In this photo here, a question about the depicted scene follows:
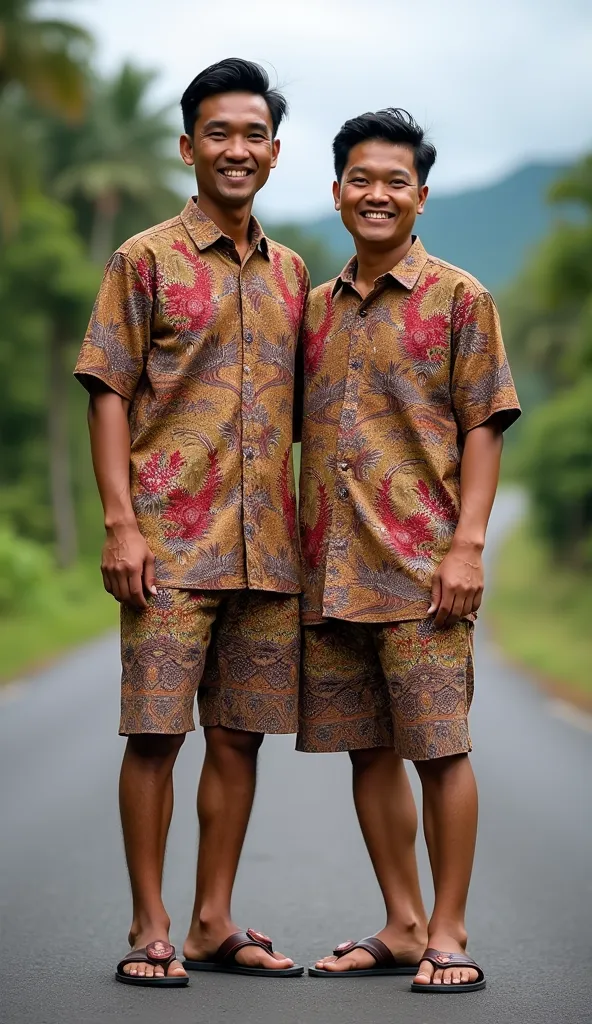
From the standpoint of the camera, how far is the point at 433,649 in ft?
15.5

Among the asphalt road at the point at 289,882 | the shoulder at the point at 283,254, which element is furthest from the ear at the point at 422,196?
the asphalt road at the point at 289,882

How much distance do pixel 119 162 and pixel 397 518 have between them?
113 feet

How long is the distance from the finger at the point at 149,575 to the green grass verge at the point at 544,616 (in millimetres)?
11705

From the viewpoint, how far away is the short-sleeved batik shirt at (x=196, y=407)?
4773mm

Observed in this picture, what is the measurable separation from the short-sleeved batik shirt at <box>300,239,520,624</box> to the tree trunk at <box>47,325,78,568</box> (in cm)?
2940

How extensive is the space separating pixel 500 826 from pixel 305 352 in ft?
13.8

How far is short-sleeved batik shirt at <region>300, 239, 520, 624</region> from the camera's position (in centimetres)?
479

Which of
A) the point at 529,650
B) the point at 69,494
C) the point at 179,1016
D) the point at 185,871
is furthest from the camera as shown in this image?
the point at 69,494

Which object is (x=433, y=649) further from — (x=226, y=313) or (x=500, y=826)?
(x=500, y=826)

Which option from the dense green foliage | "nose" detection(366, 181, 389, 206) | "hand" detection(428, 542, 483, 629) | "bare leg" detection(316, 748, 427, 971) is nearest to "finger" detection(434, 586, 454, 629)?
"hand" detection(428, 542, 483, 629)

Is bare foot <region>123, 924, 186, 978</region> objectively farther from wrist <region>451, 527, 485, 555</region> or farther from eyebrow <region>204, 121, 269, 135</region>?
eyebrow <region>204, 121, 269, 135</region>

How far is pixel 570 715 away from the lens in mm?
14555

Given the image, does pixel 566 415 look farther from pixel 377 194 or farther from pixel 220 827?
pixel 220 827

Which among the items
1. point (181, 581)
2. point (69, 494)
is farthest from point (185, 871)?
point (69, 494)
